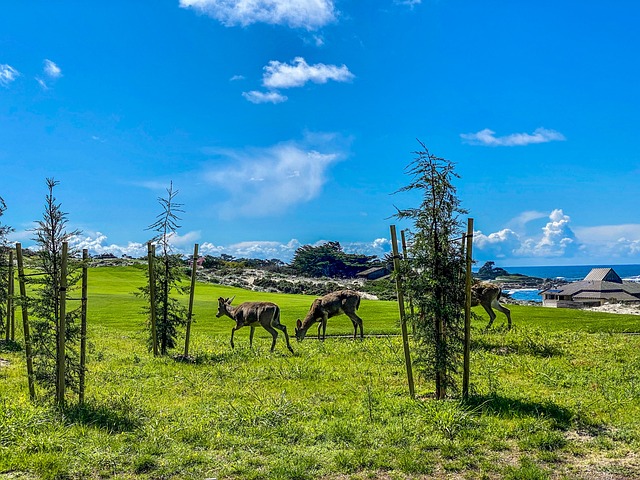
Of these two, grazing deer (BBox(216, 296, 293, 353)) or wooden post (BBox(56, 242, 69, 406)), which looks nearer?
wooden post (BBox(56, 242, 69, 406))

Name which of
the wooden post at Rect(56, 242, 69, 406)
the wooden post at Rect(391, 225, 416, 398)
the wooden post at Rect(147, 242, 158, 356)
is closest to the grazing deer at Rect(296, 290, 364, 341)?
the wooden post at Rect(147, 242, 158, 356)

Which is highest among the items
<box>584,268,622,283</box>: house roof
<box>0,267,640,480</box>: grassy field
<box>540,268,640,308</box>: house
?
<box>584,268,622,283</box>: house roof

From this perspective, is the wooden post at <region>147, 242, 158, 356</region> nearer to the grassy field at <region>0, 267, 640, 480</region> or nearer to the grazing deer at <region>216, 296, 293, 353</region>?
the grassy field at <region>0, 267, 640, 480</region>

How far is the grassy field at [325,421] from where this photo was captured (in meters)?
6.40

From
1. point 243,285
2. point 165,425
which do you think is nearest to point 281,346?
point 165,425

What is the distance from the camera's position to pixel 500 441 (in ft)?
23.9

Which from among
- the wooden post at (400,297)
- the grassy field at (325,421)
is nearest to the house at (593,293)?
the grassy field at (325,421)

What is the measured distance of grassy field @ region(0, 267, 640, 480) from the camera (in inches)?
252

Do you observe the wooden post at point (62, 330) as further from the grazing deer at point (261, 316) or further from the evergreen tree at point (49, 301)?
the grazing deer at point (261, 316)

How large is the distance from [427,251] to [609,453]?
4.52 metres

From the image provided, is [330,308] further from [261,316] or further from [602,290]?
[602,290]

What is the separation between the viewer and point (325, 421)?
8.18 m

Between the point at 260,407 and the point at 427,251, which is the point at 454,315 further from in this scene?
the point at 260,407

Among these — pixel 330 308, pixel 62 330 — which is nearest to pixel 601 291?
pixel 330 308
